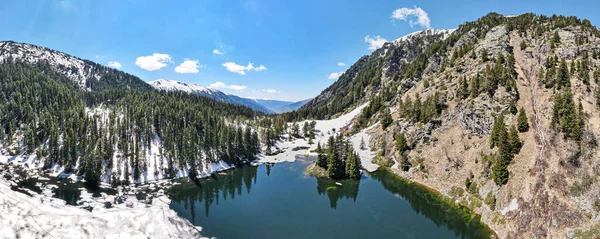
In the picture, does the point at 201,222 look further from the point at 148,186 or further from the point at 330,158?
the point at 330,158

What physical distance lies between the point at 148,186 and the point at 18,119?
103 m

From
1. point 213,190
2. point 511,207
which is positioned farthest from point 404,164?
point 213,190

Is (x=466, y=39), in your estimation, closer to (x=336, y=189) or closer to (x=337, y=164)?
(x=337, y=164)

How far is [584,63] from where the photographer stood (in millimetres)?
80312

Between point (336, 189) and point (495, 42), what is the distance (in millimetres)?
103674

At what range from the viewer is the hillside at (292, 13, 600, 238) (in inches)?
1961

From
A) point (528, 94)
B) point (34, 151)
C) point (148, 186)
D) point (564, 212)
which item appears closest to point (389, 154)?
point (528, 94)

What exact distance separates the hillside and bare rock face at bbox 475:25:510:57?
53 cm

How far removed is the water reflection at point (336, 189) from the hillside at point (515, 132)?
63.2 feet

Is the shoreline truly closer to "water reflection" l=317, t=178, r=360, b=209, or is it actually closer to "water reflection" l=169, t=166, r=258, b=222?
"water reflection" l=317, t=178, r=360, b=209

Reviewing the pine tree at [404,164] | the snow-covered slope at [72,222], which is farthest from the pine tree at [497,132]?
the snow-covered slope at [72,222]

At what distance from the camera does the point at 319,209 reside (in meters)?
65.2

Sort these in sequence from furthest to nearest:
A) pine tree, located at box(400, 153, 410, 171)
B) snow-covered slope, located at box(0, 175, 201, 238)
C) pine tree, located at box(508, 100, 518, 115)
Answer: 1. pine tree, located at box(400, 153, 410, 171)
2. pine tree, located at box(508, 100, 518, 115)
3. snow-covered slope, located at box(0, 175, 201, 238)

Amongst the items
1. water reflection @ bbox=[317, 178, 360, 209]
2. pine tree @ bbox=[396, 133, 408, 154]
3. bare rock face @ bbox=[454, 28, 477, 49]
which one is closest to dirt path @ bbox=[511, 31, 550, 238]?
pine tree @ bbox=[396, 133, 408, 154]
